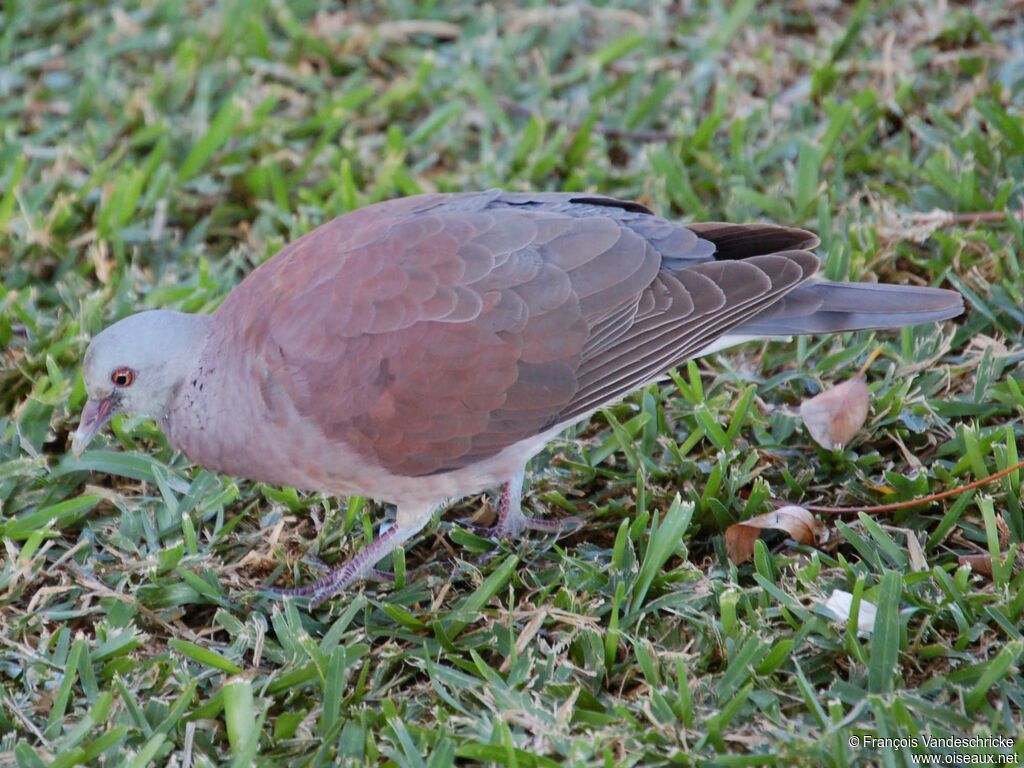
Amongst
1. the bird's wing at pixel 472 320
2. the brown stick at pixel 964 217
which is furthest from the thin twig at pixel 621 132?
the bird's wing at pixel 472 320

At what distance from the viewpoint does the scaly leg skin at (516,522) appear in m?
3.68

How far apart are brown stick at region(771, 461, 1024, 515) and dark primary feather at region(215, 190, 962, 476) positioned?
1.69ft

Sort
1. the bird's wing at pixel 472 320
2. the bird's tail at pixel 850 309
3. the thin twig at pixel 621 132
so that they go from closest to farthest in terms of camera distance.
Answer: the bird's wing at pixel 472 320 → the bird's tail at pixel 850 309 → the thin twig at pixel 621 132

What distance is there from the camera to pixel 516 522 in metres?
3.69

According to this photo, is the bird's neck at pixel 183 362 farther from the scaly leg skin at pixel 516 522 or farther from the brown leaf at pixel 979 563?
the brown leaf at pixel 979 563

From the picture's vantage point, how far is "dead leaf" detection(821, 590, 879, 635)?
10.2 ft

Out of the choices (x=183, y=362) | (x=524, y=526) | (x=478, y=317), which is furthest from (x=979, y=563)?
(x=183, y=362)

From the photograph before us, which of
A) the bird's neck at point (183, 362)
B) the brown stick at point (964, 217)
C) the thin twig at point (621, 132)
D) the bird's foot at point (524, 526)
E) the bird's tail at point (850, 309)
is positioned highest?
the bird's neck at point (183, 362)

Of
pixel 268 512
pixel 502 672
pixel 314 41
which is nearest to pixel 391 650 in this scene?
pixel 502 672

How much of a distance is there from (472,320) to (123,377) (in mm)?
1042

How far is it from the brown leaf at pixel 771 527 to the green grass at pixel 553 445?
48 millimetres

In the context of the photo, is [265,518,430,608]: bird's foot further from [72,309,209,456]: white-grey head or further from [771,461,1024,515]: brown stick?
[771,461,1024,515]: brown stick

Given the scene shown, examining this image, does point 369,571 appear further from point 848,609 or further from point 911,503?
point 911,503

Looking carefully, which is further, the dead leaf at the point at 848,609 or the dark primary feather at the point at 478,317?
the dark primary feather at the point at 478,317
